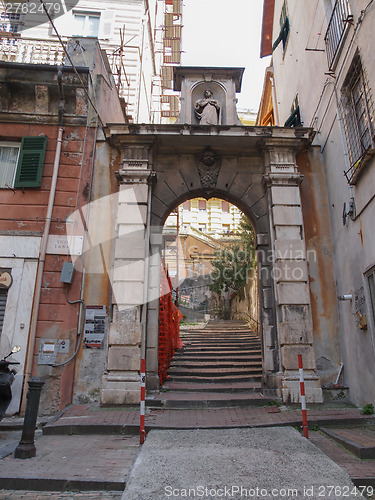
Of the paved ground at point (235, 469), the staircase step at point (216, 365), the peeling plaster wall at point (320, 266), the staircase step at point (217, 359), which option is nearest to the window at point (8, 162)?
the staircase step at point (216, 365)

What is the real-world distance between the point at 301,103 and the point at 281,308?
6837mm

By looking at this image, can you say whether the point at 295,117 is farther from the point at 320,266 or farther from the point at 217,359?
the point at 217,359

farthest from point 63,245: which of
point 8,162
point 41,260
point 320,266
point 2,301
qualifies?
point 320,266

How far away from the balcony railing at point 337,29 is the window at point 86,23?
11.4 m

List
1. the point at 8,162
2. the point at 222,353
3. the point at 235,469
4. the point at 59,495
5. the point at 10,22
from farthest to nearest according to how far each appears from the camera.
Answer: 1. the point at 10,22
2. the point at 222,353
3. the point at 8,162
4. the point at 235,469
5. the point at 59,495

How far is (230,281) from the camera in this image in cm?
2231

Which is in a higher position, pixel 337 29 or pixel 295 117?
pixel 295 117

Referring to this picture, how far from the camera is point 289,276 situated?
7.85 m

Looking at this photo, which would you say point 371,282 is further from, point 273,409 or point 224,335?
point 224,335

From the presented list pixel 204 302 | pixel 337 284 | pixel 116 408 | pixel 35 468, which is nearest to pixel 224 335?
pixel 337 284

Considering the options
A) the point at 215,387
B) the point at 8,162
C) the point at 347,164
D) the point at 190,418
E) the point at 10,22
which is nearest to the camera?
the point at 190,418

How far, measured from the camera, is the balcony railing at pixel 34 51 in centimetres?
972

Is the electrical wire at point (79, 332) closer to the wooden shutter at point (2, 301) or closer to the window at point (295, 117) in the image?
the wooden shutter at point (2, 301)

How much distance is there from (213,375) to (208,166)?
17.4 ft
